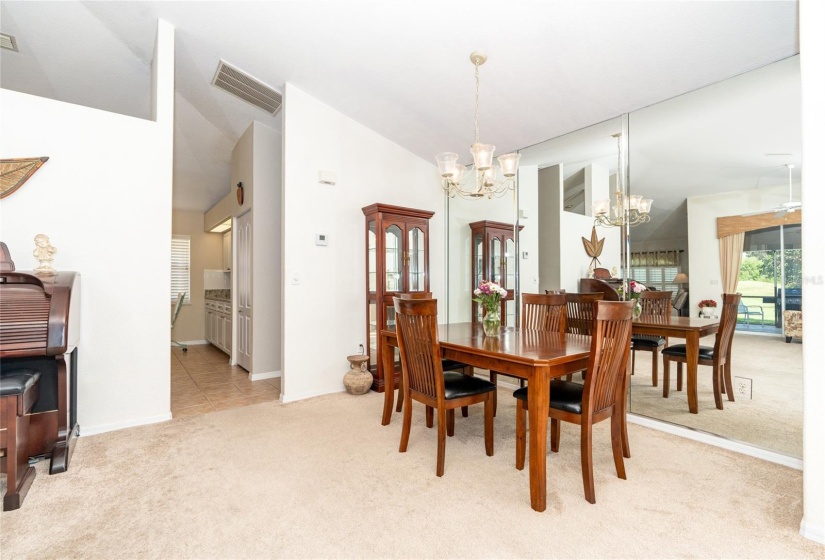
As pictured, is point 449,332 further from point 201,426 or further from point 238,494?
point 201,426

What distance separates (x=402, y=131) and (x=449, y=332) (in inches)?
97.9

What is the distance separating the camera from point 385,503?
6.63 ft

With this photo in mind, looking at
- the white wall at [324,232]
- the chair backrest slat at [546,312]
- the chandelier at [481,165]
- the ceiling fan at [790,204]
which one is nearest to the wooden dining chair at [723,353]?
the ceiling fan at [790,204]

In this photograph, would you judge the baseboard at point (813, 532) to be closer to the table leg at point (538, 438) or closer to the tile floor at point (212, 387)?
the table leg at point (538, 438)

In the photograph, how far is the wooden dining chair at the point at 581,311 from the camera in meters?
3.54

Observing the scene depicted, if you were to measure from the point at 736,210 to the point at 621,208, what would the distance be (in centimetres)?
80

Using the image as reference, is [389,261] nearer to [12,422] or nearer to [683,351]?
[683,351]

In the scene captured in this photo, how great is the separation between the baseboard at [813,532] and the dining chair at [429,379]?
147 centimetres

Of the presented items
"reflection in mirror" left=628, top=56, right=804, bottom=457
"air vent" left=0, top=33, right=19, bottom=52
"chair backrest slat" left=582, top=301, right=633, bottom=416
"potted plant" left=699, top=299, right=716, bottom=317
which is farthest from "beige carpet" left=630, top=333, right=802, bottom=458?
"air vent" left=0, top=33, right=19, bottom=52

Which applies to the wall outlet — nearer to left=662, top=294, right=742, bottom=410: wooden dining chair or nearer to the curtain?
left=662, top=294, right=742, bottom=410: wooden dining chair

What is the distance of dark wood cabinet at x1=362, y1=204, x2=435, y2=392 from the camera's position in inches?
165

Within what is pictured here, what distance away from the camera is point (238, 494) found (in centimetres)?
212

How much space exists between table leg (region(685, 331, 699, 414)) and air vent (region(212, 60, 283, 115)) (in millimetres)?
4275

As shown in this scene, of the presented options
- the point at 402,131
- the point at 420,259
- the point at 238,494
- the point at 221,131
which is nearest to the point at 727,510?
the point at 238,494
